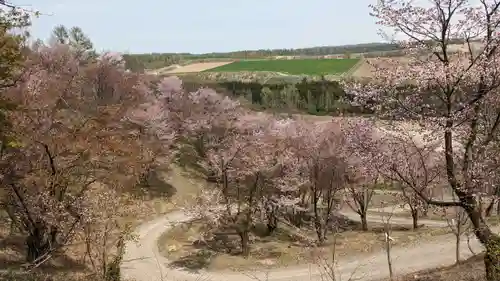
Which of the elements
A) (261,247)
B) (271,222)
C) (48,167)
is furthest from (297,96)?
(48,167)

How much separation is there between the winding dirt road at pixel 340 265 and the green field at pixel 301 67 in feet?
244

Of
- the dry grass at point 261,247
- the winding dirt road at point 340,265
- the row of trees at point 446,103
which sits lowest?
the dry grass at point 261,247

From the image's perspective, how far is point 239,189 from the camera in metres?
30.6

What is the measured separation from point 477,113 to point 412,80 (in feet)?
4.59

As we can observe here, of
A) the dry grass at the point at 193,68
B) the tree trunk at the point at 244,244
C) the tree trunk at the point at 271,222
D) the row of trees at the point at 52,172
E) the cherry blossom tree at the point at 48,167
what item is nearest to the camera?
the row of trees at the point at 52,172

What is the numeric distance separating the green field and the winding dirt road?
7447cm

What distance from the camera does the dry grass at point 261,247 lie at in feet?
79.5

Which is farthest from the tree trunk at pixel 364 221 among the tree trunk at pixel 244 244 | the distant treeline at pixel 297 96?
the distant treeline at pixel 297 96

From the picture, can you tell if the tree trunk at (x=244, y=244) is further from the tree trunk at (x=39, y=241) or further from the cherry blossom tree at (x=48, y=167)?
the tree trunk at (x=39, y=241)

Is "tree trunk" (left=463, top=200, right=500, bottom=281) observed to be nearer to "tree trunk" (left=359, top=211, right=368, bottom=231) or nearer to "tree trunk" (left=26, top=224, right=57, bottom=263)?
"tree trunk" (left=26, top=224, right=57, bottom=263)

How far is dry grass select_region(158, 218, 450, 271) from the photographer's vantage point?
2423 cm

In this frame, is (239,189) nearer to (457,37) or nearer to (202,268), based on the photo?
(202,268)

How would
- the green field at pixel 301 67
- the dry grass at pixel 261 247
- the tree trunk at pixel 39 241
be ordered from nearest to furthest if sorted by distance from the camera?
the tree trunk at pixel 39 241
the dry grass at pixel 261 247
the green field at pixel 301 67

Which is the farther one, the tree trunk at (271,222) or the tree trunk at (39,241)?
the tree trunk at (271,222)
